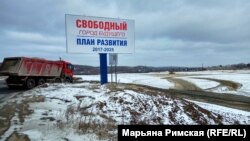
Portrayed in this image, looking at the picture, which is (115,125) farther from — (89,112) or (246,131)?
(246,131)

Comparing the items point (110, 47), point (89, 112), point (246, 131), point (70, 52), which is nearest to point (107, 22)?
point (110, 47)

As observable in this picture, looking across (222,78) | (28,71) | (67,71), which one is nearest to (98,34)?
(28,71)

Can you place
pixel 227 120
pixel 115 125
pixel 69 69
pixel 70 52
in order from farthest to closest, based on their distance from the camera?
1. pixel 69 69
2. pixel 70 52
3. pixel 227 120
4. pixel 115 125

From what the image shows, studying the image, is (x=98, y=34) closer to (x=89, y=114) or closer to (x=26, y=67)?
(x=89, y=114)

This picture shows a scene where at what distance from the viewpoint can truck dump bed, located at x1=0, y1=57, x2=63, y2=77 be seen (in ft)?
95.4

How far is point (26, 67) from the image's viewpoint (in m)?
29.9

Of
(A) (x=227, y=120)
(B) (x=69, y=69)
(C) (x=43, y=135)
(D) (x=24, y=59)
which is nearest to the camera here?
(C) (x=43, y=135)

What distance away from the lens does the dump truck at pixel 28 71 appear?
2917cm

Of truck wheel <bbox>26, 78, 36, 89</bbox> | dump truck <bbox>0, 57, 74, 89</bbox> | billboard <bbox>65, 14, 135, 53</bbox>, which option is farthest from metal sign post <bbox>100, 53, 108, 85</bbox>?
truck wheel <bbox>26, 78, 36, 89</bbox>

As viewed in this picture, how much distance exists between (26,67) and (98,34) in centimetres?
1300

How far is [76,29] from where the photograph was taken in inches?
745

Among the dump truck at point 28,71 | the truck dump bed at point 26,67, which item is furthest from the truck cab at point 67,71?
the truck dump bed at point 26,67

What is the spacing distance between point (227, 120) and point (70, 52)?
10.1m

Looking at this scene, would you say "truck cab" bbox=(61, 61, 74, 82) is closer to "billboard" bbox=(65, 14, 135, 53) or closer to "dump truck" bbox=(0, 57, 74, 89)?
"dump truck" bbox=(0, 57, 74, 89)
